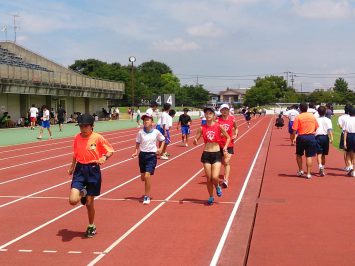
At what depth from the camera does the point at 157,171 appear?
1310 centimetres

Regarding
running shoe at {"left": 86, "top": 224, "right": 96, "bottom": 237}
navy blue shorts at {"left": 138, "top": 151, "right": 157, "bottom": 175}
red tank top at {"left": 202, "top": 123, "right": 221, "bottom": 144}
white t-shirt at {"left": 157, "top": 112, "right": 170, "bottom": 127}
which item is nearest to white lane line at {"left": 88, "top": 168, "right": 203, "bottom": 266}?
running shoe at {"left": 86, "top": 224, "right": 96, "bottom": 237}

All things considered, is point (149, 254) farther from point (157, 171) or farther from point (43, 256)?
point (157, 171)

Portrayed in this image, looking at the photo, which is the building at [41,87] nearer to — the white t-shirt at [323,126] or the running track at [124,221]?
the running track at [124,221]

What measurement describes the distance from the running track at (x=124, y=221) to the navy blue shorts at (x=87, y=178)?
24.9 inches

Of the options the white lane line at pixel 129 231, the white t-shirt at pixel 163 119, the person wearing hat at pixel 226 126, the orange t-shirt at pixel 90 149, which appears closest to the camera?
the white lane line at pixel 129 231

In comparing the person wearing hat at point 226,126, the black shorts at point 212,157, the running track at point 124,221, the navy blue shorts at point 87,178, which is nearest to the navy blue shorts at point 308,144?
the running track at point 124,221

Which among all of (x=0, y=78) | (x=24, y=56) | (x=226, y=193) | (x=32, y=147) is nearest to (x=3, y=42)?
(x=24, y=56)

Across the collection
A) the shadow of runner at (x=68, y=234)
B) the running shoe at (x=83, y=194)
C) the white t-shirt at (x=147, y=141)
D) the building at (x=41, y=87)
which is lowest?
the shadow of runner at (x=68, y=234)

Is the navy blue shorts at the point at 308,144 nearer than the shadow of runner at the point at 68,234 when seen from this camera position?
No

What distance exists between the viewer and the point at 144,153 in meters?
8.91

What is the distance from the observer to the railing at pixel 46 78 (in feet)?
122

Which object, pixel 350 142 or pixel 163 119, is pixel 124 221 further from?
pixel 163 119

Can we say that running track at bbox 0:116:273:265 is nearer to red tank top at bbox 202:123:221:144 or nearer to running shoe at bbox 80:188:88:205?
running shoe at bbox 80:188:88:205

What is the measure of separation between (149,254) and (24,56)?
50.0 m
